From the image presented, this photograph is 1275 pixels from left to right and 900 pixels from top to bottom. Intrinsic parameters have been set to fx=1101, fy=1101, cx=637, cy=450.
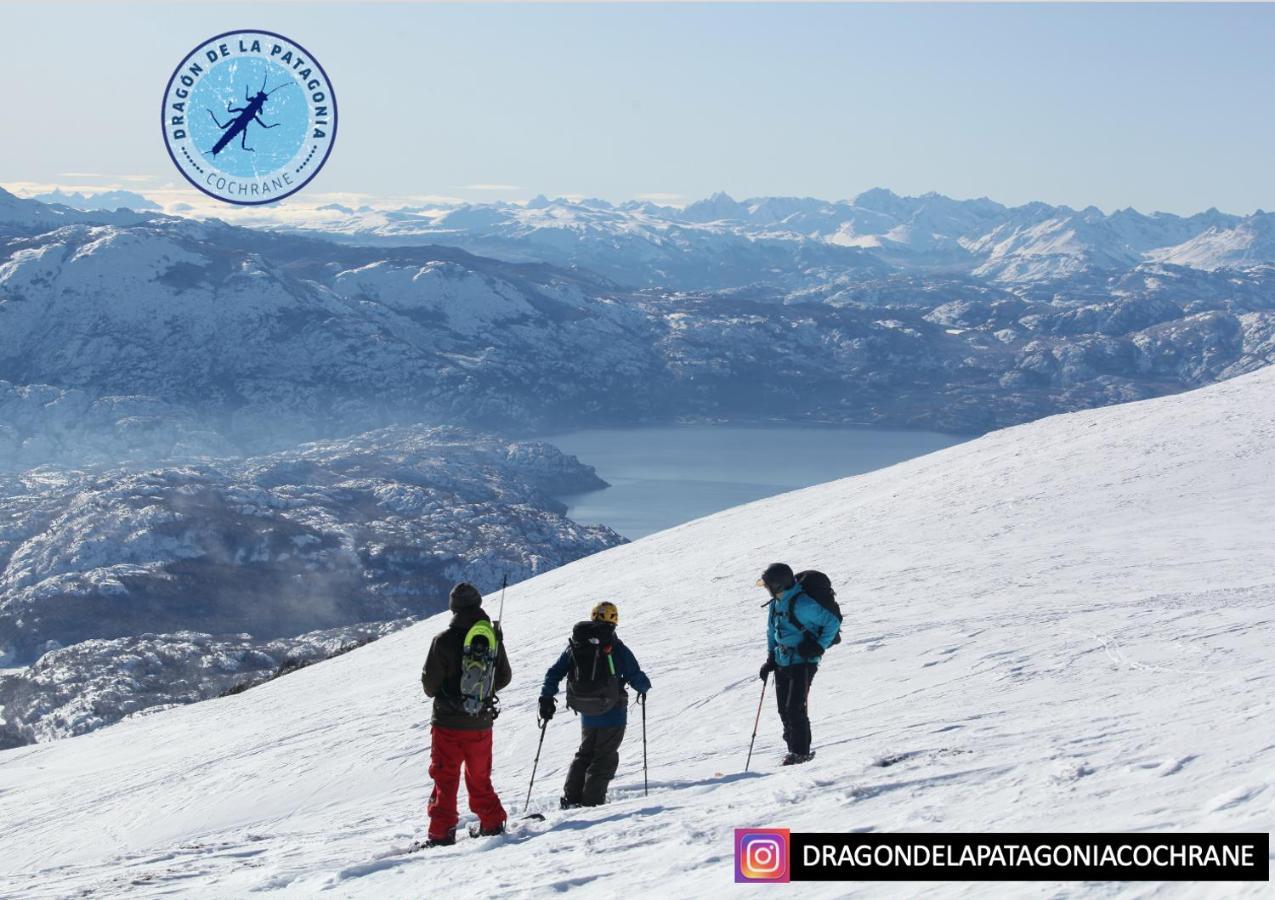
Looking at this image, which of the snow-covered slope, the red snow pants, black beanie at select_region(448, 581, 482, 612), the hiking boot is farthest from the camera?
the hiking boot

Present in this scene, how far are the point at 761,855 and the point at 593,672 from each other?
323 cm

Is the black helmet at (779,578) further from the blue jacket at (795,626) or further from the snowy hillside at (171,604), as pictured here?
the snowy hillside at (171,604)

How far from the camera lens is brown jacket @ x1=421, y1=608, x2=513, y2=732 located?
34.8 feet

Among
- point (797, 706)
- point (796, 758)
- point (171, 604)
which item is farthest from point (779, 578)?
point (171, 604)

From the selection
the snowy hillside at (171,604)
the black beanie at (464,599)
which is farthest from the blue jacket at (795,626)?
the snowy hillside at (171,604)

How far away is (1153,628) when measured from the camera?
55.6 ft

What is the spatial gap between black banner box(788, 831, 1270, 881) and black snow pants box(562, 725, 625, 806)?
3.20m

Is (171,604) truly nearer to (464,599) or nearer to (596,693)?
(596,693)

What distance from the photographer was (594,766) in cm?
1171

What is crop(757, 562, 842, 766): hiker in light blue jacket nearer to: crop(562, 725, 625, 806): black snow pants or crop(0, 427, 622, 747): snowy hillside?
crop(562, 725, 625, 806): black snow pants

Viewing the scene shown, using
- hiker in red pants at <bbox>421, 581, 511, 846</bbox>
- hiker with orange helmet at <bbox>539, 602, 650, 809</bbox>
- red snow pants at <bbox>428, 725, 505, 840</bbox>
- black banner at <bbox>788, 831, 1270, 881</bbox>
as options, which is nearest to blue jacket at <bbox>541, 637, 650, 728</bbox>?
hiker with orange helmet at <bbox>539, 602, 650, 809</bbox>

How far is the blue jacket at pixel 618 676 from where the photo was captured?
1146 centimetres

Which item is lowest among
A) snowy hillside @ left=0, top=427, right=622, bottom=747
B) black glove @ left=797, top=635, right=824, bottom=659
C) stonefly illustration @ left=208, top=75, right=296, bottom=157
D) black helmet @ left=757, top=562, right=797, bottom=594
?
snowy hillside @ left=0, top=427, right=622, bottom=747

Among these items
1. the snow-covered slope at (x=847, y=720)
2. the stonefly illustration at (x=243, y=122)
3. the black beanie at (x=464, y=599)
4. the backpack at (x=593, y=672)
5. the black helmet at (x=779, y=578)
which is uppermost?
the stonefly illustration at (x=243, y=122)
